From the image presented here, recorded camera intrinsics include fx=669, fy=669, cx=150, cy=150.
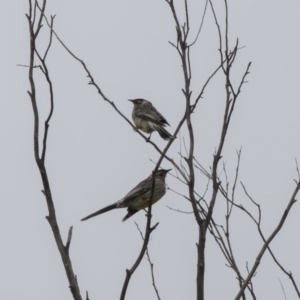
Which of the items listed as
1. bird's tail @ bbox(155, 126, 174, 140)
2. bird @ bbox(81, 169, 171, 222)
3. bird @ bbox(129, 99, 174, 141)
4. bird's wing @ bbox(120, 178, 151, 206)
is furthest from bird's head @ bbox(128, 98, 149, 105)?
bird's wing @ bbox(120, 178, 151, 206)

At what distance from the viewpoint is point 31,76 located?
3613 millimetres

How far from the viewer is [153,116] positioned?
34.7ft

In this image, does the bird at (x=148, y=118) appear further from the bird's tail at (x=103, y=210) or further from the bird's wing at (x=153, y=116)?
the bird's tail at (x=103, y=210)

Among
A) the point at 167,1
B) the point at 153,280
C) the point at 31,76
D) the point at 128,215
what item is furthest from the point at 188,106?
the point at 128,215

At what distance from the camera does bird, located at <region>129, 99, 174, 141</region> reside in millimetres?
9861

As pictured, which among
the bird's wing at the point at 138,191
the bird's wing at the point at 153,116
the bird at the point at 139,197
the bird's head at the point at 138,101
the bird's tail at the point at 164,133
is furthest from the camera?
the bird's head at the point at 138,101

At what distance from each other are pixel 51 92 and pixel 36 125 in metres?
0.30

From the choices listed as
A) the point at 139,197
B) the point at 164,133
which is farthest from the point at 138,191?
the point at 164,133

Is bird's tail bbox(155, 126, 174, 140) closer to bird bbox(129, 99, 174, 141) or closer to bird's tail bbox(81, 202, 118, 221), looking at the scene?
bird bbox(129, 99, 174, 141)

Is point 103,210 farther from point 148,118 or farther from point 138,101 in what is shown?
point 138,101

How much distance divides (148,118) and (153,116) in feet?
0.38

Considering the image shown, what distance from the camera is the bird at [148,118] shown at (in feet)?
32.4

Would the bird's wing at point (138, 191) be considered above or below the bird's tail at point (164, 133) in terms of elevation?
below

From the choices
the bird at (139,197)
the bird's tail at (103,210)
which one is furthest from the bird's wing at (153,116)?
the bird's tail at (103,210)
